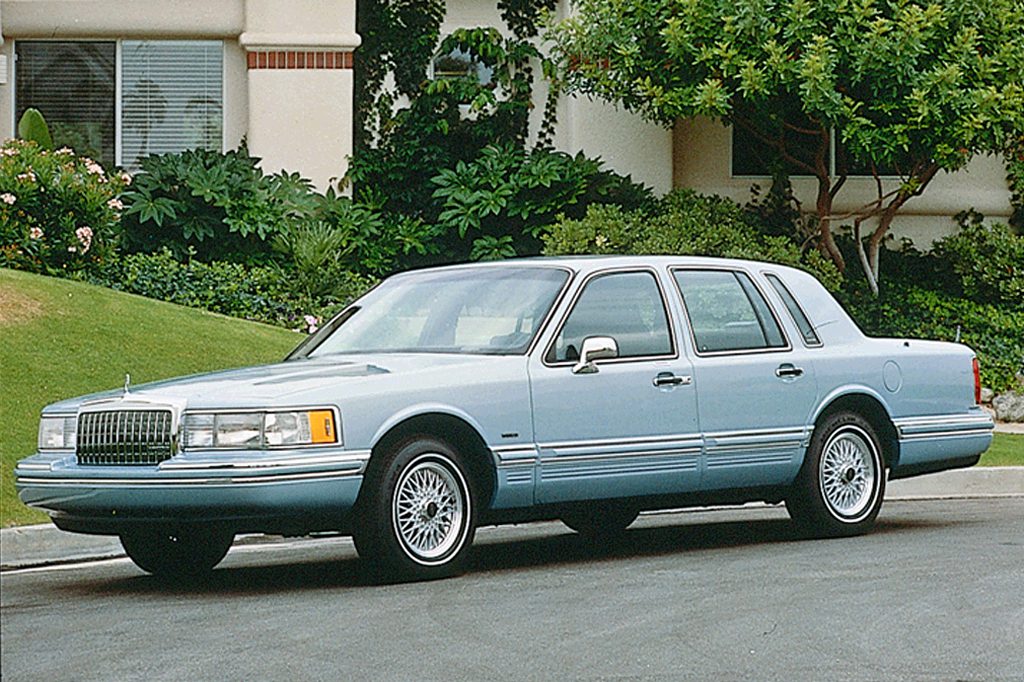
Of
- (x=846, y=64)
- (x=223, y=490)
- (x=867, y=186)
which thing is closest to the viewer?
(x=223, y=490)

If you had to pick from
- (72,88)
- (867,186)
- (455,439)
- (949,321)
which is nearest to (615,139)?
(867,186)

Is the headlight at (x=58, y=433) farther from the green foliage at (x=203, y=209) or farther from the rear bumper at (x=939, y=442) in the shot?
the green foliage at (x=203, y=209)

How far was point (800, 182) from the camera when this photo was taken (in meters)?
24.2

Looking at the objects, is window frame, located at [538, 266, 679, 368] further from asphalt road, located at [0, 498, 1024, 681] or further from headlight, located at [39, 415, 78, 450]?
headlight, located at [39, 415, 78, 450]

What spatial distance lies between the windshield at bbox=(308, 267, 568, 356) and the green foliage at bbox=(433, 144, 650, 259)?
1187 cm

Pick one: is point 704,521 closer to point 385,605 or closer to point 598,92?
point 385,605

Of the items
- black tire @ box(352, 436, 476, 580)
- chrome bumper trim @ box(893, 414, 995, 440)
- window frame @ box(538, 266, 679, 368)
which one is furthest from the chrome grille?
chrome bumper trim @ box(893, 414, 995, 440)

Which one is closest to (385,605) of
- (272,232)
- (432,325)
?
(432,325)

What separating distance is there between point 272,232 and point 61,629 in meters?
13.9

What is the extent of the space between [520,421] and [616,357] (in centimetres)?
80

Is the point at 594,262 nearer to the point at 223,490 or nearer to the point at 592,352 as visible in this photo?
the point at 592,352

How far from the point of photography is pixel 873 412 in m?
11.2

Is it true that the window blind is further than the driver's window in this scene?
Yes

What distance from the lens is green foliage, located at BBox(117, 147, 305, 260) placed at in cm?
2097
